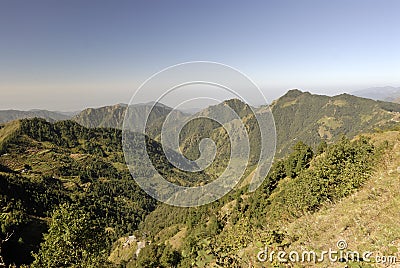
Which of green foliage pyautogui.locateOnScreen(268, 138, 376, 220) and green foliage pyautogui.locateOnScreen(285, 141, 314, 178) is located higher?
green foliage pyautogui.locateOnScreen(268, 138, 376, 220)

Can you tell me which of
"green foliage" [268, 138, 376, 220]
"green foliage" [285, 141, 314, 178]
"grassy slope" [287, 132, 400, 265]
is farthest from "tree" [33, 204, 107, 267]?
"green foliage" [285, 141, 314, 178]

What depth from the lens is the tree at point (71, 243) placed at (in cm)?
1540

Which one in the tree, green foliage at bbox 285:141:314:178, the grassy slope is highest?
the grassy slope

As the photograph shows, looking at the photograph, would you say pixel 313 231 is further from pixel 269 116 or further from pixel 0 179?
pixel 0 179

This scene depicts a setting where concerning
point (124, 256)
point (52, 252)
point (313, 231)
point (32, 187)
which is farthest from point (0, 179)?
point (313, 231)

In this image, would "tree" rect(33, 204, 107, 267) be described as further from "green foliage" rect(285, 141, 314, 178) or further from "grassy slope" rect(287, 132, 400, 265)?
"green foliage" rect(285, 141, 314, 178)

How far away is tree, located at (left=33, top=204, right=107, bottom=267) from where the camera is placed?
15398 mm

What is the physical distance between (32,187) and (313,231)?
174 metres

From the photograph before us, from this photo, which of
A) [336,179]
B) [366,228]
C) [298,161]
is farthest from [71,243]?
[298,161]

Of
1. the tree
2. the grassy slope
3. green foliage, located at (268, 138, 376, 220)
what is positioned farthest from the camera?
green foliage, located at (268, 138, 376, 220)

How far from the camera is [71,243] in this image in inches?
664

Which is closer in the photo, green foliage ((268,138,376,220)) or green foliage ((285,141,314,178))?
green foliage ((268,138,376,220))

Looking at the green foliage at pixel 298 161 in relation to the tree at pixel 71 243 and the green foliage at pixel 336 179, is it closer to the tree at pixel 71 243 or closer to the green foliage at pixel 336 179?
the green foliage at pixel 336 179

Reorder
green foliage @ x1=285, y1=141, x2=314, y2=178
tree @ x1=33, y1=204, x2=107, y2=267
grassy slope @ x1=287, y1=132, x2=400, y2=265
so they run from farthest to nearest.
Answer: green foliage @ x1=285, y1=141, x2=314, y2=178 < tree @ x1=33, y1=204, x2=107, y2=267 < grassy slope @ x1=287, y1=132, x2=400, y2=265
